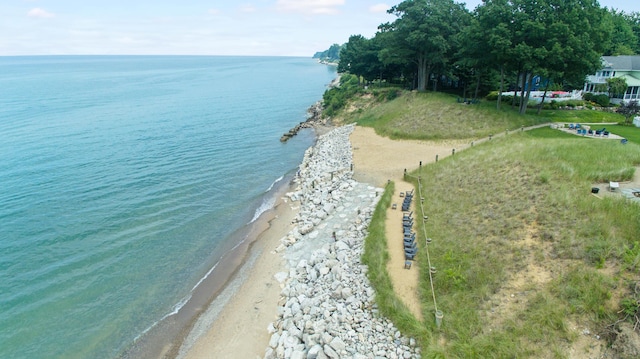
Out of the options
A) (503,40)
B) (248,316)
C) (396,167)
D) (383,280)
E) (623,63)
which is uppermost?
(503,40)

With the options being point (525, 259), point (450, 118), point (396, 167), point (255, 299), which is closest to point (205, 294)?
point (255, 299)

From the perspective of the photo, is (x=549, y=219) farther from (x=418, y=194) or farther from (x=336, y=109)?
(x=336, y=109)

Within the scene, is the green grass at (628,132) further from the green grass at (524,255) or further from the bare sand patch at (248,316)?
the bare sand patch at (248,316)

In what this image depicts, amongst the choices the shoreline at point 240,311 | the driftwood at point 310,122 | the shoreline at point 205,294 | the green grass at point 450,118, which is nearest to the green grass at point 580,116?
the green grass at point 450,118

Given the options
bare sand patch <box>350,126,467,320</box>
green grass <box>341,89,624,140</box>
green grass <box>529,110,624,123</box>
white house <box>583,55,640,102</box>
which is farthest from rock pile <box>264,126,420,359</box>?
white house <box>583,55,640,102</box>

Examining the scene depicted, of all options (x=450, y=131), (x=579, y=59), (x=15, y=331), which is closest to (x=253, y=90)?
(x=450, y=131)

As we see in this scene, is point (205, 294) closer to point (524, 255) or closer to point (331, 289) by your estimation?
point (331, 289)
